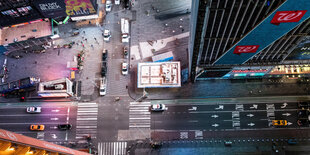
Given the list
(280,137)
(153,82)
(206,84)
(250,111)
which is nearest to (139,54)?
(153,82)

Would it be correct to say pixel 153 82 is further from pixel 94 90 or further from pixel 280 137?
pixel 280 137

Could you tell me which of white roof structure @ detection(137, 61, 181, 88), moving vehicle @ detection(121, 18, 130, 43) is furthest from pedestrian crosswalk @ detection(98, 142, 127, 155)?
moving vehicle @ detection(121, 18, 130, 43)

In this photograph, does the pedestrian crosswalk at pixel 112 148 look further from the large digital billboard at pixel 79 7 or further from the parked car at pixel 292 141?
the parked car at pixel 292 141

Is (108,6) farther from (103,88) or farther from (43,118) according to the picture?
(43,118)

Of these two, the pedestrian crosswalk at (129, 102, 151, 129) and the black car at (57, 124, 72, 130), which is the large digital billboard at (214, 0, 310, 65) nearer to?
the pedestrian crosswalk at (129, 102, 151, 129)

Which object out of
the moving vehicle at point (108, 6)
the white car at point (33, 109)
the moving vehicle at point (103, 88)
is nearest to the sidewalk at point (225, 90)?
the moving vehicle at point (103, 88)

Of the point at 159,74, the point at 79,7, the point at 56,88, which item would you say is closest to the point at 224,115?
the point at 159,74

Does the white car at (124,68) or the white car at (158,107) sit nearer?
the white car at (158,107)
